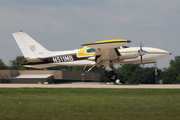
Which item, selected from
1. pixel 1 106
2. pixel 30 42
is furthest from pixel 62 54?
pixel 1 106

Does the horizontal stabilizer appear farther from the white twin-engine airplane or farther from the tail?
the tail

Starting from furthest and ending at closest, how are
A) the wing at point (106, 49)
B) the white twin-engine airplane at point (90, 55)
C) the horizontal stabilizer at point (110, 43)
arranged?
1. the white twin-engine airplane at point (90, 55)
2. the wing at point (106, 49)
3. the horizontal stabilizer at point (110, 43)

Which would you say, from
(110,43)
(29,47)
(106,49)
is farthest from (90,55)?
(29,47)

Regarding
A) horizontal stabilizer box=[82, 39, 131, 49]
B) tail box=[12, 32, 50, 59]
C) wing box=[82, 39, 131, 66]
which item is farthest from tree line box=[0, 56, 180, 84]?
horizontal stabilizer box=[82, 39, 131, 49]

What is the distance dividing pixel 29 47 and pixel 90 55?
22.9 ft

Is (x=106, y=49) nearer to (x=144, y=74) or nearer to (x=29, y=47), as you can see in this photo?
(x=29, y=47)

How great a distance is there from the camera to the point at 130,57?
24.5 metres

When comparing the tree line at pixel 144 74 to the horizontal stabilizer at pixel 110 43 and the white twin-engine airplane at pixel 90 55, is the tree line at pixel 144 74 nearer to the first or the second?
the white twin-engine airplane at pixel 90 55

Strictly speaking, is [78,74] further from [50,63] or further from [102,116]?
[102,116]

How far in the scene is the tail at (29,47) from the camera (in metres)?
27.1

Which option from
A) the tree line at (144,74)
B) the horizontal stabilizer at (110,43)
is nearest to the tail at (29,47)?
the horizontal stabilizer at (110,43)

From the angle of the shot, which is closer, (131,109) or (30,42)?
(131,109)

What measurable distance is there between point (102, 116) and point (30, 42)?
64.8 ft

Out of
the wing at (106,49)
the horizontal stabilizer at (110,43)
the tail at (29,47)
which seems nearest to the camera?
the horizontal stabilizer at (110,43)
